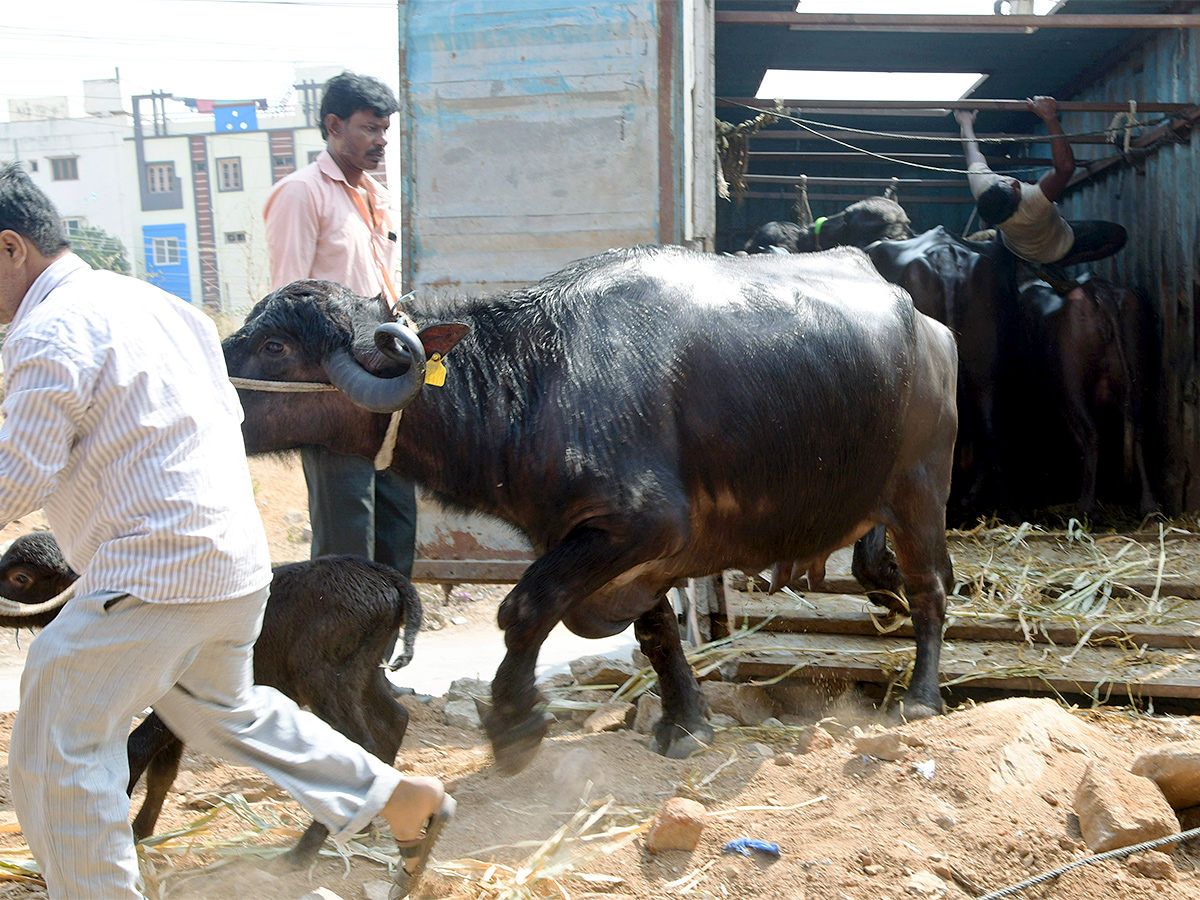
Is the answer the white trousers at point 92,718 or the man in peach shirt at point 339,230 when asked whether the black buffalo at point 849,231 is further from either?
the white trousers at point 92,718

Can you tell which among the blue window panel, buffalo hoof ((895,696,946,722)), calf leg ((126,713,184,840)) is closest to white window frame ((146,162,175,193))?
the blue window panel

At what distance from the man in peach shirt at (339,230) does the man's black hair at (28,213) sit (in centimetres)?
209

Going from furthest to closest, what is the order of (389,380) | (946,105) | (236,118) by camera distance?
(236,118), (946,105), (389,380)

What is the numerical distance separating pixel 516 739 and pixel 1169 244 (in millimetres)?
6311

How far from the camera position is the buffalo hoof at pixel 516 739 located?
3461 millimetres

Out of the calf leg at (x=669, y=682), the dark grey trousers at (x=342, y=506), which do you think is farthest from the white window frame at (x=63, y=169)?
the calf leg at (x=669, y=682)

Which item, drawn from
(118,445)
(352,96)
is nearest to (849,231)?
(352,96)

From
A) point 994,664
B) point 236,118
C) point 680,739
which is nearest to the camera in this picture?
point 680,739

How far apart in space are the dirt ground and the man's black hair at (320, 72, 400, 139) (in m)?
2.92

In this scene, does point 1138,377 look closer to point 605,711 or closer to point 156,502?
point 605,711

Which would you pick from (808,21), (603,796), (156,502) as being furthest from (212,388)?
(808,21)

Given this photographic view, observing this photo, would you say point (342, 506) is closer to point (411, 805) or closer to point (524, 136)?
point (524, 136)

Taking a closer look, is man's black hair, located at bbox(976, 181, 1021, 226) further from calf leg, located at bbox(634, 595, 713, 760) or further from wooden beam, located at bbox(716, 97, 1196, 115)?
calf leg, located at bbox(634, 595, 713, 760)

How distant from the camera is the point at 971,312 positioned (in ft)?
25.0
